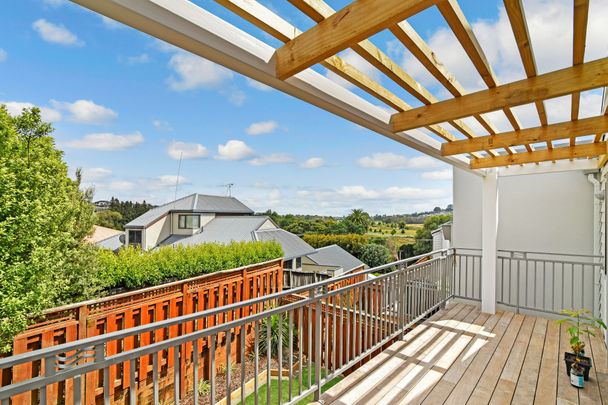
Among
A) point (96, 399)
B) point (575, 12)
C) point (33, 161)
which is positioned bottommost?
point (96, 399)

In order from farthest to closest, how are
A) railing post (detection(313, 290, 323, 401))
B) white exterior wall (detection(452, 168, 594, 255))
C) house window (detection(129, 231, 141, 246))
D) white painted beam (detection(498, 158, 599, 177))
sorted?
1. house window (detection(129, 231, 141, 246))
2. white exterior wall (detection(452, 168, 594, 255))
3. white painted beam (detection(498, 158, 599, 177))
4. railing post (detection(313, 290, 323, 401))

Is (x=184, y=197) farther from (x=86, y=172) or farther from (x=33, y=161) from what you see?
(x=33, y=161)

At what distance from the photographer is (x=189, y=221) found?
15688 millimetres

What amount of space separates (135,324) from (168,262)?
127 cm

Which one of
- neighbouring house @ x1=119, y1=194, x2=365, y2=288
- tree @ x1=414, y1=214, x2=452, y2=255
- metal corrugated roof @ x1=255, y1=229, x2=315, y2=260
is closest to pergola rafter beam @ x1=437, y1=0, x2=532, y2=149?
metal corrugated roof @ x1=255, y1=229, x2=315, y2=260

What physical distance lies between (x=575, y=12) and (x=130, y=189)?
71.5ft

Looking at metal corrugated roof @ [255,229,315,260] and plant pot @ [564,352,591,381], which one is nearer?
plant pot @ [564,352,591,381]

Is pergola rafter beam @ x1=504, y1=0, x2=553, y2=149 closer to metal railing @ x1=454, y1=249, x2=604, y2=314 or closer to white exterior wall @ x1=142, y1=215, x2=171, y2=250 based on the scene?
metal railing @ x1=454, y1=249, x2=604, y2=314

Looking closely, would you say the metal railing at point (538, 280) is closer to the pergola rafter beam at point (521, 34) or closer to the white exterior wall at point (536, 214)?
the white exterior wall at point (536, 214)

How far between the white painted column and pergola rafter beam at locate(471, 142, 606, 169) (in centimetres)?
52

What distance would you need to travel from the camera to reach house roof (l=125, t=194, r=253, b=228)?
1530cm

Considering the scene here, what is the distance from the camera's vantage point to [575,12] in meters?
1.39

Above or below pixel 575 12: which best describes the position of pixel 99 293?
below

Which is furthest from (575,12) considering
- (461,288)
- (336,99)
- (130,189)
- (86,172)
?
(130,189)
